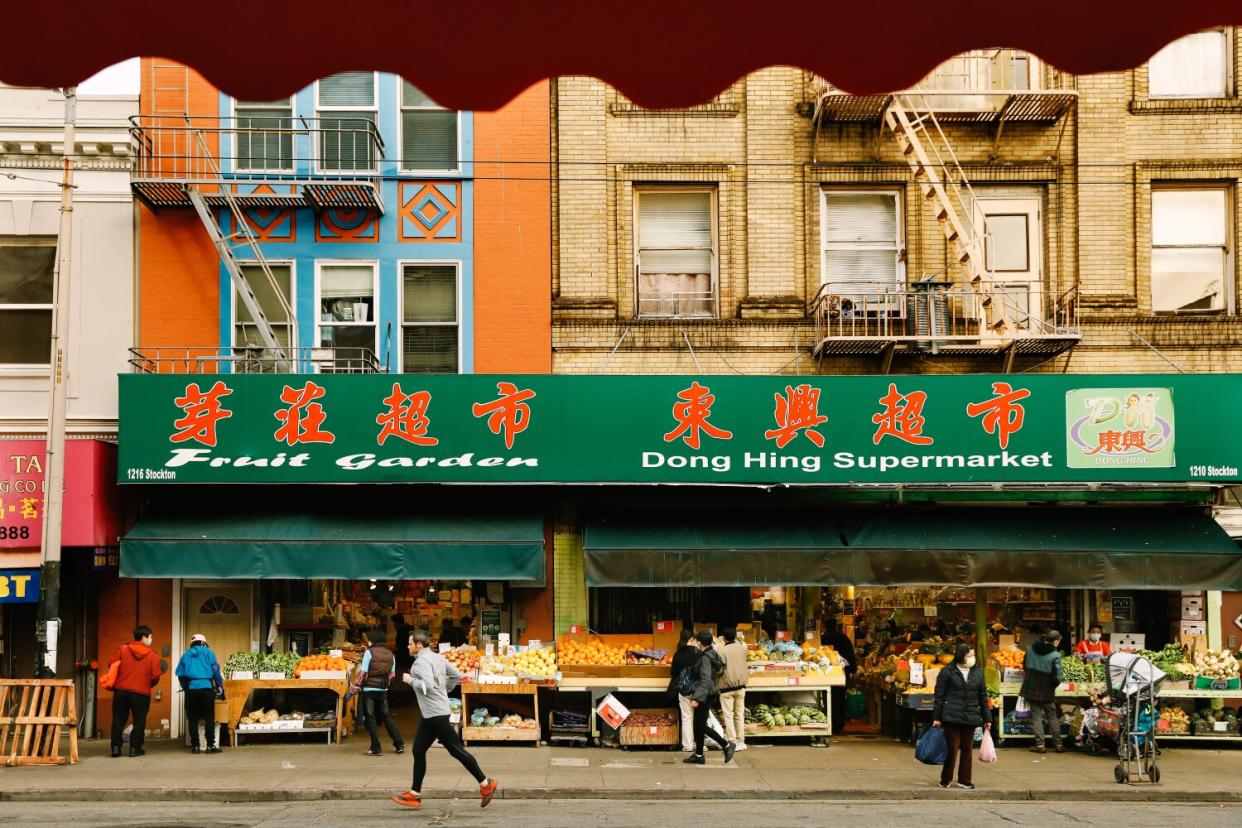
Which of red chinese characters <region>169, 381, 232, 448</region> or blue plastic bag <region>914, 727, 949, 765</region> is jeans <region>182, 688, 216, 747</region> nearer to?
red chinese characters <region>169, 381, 232, 448</region>

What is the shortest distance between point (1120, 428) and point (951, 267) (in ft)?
11.1

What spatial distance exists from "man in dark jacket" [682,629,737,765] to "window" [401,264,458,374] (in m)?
5.73

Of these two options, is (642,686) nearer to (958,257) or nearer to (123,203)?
(958,257)

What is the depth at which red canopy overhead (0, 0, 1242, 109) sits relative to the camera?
2432 millimetres

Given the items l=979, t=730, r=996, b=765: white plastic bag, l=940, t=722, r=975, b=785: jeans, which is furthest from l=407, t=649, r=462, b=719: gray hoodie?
l=979, t=730, r=996, b=765: white plastic bag

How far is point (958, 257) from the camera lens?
17.8 metres

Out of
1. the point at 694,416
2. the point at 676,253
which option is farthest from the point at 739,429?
the point at 676,253

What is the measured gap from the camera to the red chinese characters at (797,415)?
1677 centimetres

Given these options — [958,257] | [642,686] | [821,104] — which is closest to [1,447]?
[642,686]

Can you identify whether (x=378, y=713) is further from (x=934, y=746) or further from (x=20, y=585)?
(x=934, y=746)

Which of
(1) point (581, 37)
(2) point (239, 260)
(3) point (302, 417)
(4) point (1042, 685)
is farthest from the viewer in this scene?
(2) point (239, 260)

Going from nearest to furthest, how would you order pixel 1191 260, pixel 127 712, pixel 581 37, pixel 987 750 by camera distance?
pixel 581 37
pixel 987 750
pixel 127 712
pixel 1191 260

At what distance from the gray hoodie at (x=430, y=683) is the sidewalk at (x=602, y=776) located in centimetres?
183

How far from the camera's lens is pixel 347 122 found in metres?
17.9
